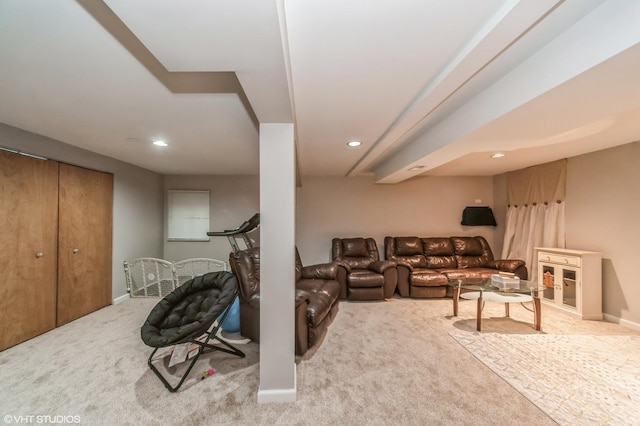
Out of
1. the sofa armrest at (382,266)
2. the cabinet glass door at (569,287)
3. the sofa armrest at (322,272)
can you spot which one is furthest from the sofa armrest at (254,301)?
the cabinet glass door at (569,287)

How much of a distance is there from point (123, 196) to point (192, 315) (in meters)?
3.04

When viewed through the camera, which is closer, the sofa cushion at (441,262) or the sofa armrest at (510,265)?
the sofa armrest at (510,265)

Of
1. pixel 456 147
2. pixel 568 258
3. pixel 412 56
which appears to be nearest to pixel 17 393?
pixel 412 56

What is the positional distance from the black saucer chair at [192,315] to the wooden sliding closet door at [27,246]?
5.39 ft

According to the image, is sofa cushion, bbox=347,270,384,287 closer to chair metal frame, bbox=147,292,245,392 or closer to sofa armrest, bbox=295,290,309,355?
sofa armrest, bbox=295,290,309,355

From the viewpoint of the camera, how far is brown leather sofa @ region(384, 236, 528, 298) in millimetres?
4227

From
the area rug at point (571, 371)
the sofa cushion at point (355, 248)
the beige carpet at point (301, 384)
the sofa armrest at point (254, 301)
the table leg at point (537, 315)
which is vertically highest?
the sofa cushion at point (355, 248)

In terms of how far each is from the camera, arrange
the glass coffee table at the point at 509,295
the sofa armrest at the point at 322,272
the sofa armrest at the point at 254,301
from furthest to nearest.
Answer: the sofa armrest at the point at 322,272, the glass coffee table at the point at 509,295, the sofa armrest at the point at 254,301

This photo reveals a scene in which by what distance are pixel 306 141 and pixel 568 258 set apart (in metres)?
4.03

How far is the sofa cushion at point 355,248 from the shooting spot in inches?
195

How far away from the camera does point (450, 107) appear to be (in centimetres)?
224

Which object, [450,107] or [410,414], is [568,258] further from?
[410,414]

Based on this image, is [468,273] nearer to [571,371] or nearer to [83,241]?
[571,371]

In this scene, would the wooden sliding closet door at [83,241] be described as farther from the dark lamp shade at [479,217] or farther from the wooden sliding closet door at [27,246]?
the dark lamp shade at [479,217]
